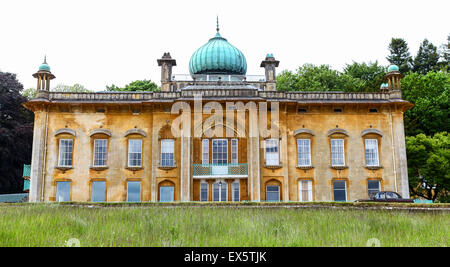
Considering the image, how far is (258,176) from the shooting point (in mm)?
29000

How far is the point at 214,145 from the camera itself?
30328 millimetres

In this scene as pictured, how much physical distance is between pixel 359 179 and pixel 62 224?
2318 cm

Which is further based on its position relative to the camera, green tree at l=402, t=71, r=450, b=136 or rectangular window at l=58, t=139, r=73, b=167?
green tree at l=402, t=71, r=450, b=136

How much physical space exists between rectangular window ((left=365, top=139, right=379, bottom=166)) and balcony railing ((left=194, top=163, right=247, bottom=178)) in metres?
8.75

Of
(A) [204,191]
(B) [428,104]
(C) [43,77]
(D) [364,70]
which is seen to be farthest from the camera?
(D) [364,70]

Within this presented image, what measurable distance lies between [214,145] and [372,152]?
1108 cm

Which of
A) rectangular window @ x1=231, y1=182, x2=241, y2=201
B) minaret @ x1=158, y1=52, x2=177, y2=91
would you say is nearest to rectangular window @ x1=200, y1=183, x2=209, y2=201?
rectangular window @ x1=231, y1=182, x2=241, y2=201

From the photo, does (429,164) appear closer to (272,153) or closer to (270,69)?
(272,153)

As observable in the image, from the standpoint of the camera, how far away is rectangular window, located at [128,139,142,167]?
99.5 ft

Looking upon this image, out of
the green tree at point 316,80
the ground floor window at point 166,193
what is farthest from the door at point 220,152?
the green tree at point 316,80

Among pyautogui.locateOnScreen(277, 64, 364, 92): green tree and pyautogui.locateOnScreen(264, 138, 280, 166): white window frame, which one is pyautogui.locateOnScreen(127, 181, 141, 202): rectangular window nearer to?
pyautogui.locateOnScreen(264, 138, 280, 166): white window frame

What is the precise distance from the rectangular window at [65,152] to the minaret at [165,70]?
27.6ft

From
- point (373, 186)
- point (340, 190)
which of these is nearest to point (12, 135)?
point (340, 190)
